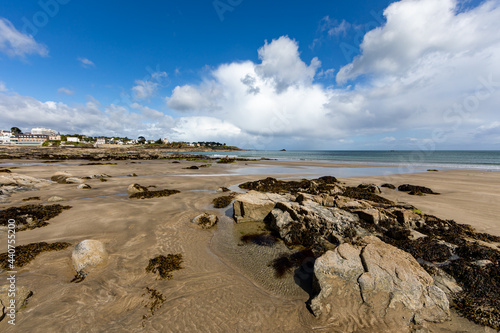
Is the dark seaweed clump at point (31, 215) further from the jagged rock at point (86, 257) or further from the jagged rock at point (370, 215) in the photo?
the jagged rock at point (370, 215)

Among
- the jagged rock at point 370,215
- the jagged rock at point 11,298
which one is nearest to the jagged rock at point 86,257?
the jagged rock at point 11,298

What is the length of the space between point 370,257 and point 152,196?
46.6 feet

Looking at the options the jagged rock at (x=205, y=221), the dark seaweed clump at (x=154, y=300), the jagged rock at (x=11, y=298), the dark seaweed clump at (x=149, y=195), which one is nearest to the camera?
the jagged rock at (x=11, y=298)

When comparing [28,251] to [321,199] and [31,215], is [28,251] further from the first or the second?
[321,199]

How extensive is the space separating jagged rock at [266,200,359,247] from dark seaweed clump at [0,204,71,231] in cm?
1170

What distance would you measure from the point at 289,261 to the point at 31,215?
1331 cm

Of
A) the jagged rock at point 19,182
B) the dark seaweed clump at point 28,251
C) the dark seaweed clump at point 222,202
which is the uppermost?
the jagged rock at point 19,182

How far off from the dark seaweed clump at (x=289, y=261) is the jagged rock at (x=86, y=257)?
5816 millimetres

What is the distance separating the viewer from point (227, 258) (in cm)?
686

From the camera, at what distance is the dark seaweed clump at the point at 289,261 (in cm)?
614

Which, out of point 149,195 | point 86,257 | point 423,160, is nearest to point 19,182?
point 149,195

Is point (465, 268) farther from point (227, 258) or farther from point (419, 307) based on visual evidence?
point (227, 258)

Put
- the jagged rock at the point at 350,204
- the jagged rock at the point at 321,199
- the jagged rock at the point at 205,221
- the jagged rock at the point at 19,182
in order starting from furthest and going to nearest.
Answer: the jagged rock at the point at 19,182, the jagged rock at the point at 321,199, the jagged rock at the point at 350,204, the jagged rock at the point at 205,221

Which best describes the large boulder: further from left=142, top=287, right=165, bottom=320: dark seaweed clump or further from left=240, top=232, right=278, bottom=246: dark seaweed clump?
left=142, top=287, right=165, bottom=320: dark seaweed clump
